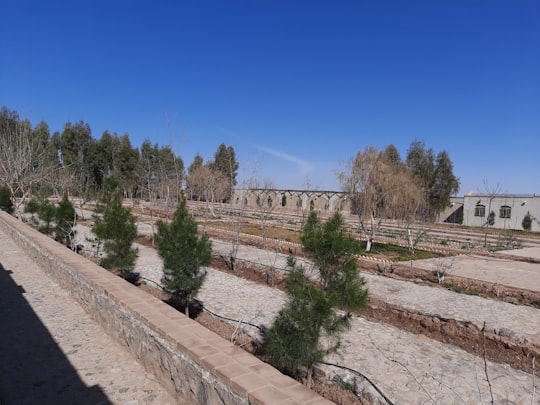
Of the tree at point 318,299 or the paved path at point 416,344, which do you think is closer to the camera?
the tree at point 318,299

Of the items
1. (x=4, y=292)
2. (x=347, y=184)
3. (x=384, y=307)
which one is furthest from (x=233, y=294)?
(x=347, y=184)

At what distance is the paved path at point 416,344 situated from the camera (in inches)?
151

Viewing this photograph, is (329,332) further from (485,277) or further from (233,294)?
(485,277)

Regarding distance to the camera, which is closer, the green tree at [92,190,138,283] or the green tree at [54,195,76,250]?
the green tree at [92,190,138,283]

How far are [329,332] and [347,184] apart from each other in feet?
39.5

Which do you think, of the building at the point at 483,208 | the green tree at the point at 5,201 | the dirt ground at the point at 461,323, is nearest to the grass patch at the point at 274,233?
the building at the point at 483,208

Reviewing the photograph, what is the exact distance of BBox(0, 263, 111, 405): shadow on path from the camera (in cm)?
298

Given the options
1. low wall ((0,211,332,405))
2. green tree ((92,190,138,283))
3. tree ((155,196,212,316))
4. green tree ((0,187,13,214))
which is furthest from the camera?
green tree ((0,187,13,214))

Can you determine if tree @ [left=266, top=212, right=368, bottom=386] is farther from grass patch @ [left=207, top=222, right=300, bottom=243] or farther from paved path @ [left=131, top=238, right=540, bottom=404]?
grass patch @ [left=207, top=222, right=300, bottom=243]

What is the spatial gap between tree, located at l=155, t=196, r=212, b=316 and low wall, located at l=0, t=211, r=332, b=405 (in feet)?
3.36

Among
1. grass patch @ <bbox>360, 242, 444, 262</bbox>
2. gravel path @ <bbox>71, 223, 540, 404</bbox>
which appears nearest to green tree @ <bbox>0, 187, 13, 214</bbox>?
gravel path @ <bbox>71, 223, 540, 404</bbox>

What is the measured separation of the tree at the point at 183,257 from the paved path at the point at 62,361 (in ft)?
4.37

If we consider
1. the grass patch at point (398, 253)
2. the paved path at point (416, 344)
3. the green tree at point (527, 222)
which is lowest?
the paved path at point (416, 344)

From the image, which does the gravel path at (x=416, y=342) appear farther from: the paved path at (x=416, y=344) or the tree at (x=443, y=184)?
the tree at (x=443, y=184)
